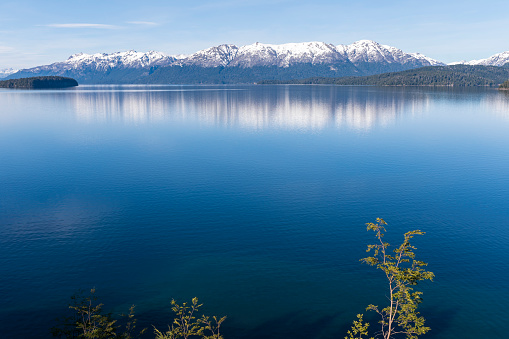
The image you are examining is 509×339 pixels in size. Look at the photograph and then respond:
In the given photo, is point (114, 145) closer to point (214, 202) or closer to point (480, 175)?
point (214, 202)

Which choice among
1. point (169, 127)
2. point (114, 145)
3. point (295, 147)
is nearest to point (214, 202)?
point (295, 147)

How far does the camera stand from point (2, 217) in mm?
64312

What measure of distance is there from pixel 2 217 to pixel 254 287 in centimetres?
5052

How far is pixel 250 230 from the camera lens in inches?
2408

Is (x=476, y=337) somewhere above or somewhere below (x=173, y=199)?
below

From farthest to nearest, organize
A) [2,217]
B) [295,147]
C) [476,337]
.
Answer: [295,147], [2,217], [476,337]

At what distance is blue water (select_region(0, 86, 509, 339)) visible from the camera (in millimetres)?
42875

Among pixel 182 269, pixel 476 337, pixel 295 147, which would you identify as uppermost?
pixel 295 147

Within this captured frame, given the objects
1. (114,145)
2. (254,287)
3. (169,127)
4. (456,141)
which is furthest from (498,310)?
(169,127)

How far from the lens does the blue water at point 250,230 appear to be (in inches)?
1688

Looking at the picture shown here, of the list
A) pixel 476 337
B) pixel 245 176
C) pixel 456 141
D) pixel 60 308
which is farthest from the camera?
pixel 456 141

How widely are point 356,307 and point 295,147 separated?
274 feet

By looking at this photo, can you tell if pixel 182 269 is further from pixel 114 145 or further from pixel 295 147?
pixel 114 145

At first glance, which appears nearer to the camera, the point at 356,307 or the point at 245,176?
the point at 356,307
